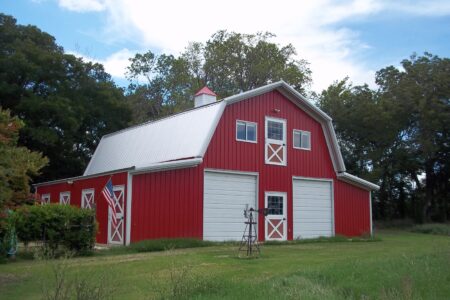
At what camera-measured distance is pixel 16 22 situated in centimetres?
3369

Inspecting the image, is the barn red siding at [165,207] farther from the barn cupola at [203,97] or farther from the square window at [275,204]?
the barn cupola at [203,97]

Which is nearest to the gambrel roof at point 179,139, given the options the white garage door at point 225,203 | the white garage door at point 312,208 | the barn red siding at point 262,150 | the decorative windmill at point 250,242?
the barn red siding at point 262,150

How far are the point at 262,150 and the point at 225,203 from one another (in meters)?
2.96

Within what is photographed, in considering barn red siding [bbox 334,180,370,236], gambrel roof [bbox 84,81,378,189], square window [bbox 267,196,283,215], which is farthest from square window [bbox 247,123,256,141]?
barn red siding [bbox 334,180,370,236]

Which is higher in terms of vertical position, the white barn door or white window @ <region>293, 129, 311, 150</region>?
white window @ <region>293, 129, 311, 150</region>

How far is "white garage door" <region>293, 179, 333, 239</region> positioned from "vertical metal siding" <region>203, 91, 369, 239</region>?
35cm

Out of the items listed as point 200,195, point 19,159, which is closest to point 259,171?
point 200,195

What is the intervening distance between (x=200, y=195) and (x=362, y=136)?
22204 millimetres

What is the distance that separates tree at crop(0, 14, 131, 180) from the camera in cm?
2925

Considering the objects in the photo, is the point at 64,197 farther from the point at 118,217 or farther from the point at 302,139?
the point at 302,139

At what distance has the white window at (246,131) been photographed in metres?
20.6

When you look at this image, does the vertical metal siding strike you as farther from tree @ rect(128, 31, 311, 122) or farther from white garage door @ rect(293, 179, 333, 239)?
tree @ rect(128, 31, 311, 122)

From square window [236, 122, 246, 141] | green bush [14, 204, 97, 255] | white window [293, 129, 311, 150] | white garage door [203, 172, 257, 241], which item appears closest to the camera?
green bush [14, 204, 97, 255]

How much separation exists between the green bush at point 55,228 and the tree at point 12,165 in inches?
151
